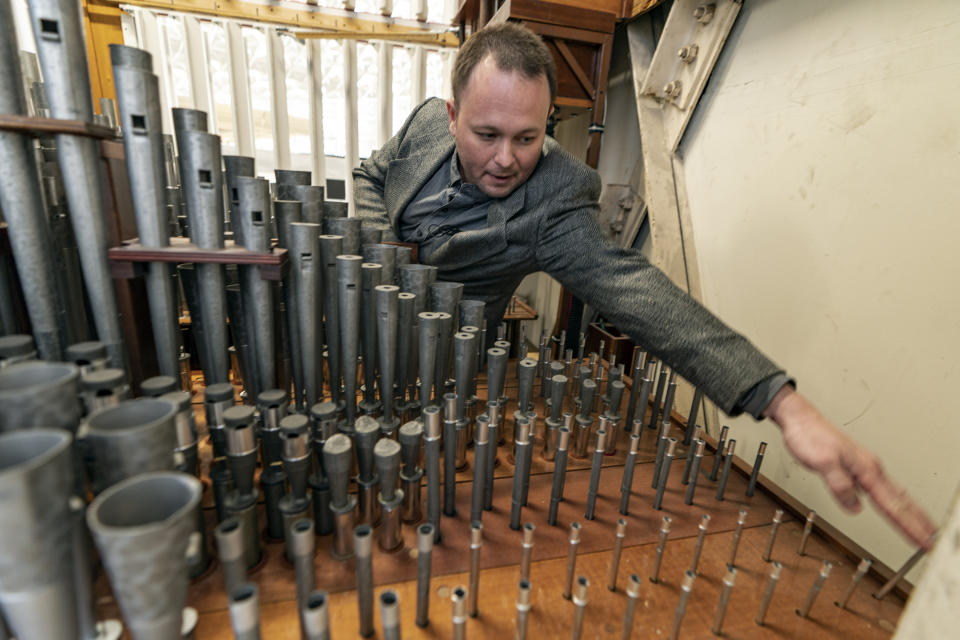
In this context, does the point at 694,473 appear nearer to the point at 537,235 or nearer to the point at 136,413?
the point at 537,235

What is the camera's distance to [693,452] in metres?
1.26

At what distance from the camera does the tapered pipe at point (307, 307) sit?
111cm

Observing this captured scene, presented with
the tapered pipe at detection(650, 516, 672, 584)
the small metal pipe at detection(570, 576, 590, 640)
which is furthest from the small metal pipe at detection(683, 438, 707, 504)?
the small metal pipe at detection(570, 576, 590, 640)

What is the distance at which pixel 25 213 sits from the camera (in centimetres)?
86

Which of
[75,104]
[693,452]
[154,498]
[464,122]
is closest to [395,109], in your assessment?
[464,122]

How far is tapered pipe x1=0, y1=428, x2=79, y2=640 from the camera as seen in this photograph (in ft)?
1.53

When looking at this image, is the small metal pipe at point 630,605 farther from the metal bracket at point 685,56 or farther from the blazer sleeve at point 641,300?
the metal bracket at point 685,56

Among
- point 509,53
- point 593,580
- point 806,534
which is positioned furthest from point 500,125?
point 806,534

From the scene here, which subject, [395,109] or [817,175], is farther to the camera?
[395,109]

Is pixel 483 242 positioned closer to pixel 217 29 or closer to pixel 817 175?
pixel 817 175

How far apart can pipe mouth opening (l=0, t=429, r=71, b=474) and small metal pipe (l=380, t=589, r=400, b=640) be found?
1.53 feet

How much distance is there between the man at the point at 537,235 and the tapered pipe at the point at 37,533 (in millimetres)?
1174

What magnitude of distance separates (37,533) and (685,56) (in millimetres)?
2746

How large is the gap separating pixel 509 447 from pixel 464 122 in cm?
109
